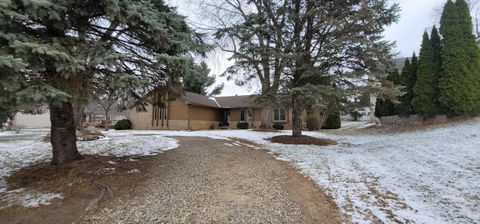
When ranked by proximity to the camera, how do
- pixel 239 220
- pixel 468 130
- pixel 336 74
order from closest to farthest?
1. pixel 239 220
2. pixel 468 130
3. pixel 336 74

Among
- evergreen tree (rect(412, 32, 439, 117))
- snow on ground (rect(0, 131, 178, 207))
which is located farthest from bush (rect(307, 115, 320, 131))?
snow on ground (rect(0, 131, 178, 207))

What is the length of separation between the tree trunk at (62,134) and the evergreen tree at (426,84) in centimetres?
1625

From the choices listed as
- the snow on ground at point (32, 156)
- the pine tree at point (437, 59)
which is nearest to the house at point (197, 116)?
the pine tree at point (437, 59)

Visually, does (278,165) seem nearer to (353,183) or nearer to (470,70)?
(353,183)

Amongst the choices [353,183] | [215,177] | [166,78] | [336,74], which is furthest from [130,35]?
[336,74]

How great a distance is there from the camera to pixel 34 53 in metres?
4.58

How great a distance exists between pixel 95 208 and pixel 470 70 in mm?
17341

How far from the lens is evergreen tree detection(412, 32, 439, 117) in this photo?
15172 mm

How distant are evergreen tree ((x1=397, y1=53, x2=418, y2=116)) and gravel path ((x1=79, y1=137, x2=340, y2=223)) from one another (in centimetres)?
1279

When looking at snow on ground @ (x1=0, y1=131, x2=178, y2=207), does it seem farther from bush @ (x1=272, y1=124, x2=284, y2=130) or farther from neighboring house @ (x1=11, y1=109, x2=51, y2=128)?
neighboring house @ (x1=11, y1=109, x2=51, y2=128)

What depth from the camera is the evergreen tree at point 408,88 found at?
55.5 ft

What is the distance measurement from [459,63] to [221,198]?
48.8ft

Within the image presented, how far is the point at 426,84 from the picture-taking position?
15.4 metres

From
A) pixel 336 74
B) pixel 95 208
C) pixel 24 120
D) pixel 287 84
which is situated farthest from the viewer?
pixel 24 120
